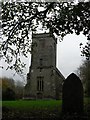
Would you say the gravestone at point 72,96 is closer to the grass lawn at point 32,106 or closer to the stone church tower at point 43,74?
the grass lawn at point 32,106

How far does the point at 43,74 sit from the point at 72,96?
28.0 meters

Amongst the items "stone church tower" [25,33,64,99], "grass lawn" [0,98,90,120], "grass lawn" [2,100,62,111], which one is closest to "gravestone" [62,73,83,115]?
"grass lawn" [0,98,90,120]

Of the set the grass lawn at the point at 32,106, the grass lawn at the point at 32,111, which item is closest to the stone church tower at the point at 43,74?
the grass lawn at the point at 32,106

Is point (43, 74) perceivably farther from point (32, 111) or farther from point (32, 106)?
point (32, 111)

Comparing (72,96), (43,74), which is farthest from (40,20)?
(43,74)

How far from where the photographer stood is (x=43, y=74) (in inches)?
1484

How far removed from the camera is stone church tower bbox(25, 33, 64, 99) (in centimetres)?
3000

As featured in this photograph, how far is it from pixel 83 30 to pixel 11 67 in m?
3.22

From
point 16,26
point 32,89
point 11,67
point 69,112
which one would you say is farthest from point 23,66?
point 32,89

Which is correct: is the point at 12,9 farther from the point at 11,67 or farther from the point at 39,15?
the point at 11,67

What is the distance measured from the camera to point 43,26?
1026cm

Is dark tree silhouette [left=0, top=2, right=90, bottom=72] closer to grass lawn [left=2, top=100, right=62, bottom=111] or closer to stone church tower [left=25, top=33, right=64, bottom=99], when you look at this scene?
grass lawn [left=2, top=100, right=62, bottom=111]

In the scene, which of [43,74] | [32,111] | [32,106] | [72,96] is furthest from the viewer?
[43,74]

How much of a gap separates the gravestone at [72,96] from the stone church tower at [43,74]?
58.3ft
